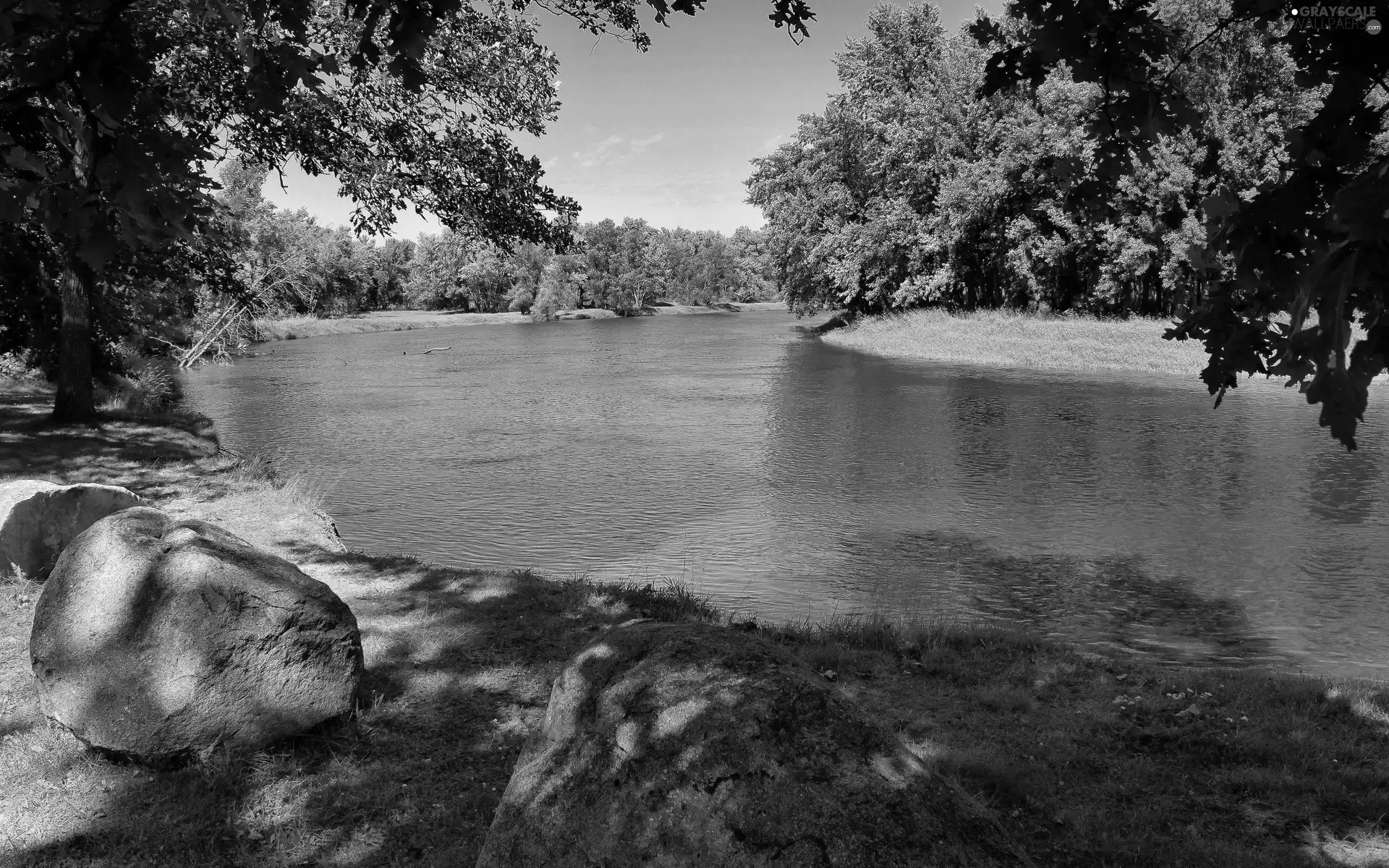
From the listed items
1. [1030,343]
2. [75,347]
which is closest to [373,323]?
[1030,343]

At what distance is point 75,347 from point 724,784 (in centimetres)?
1707

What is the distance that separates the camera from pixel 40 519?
7648 mm

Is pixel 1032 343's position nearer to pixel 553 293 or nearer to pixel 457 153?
pixel 457 153

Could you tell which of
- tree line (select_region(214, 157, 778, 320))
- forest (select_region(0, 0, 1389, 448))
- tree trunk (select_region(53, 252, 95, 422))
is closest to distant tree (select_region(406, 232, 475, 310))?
tree line (select_region(214, 157, 778, 320))

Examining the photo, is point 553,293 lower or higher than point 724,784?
higher

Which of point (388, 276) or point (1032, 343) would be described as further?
point (388, 276)

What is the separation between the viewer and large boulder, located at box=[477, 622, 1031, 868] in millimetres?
2994

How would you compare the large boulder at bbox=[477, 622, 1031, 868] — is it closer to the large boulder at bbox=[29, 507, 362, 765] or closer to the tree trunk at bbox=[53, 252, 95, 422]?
the large boulder at bbox=[29, 507, 362, 765]

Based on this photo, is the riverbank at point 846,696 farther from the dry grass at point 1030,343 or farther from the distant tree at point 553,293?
the distant tree at point 553,293

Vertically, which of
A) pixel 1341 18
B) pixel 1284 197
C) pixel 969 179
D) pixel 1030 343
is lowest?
pixel 1030 343

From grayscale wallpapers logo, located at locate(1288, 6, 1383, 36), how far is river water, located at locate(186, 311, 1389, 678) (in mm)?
6844

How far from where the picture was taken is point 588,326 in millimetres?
86375

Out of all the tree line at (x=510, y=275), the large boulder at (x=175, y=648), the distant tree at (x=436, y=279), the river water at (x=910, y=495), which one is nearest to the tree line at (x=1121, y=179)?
the river water at (x=910, y=495)

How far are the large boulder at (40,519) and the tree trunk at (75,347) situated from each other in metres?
9.76
